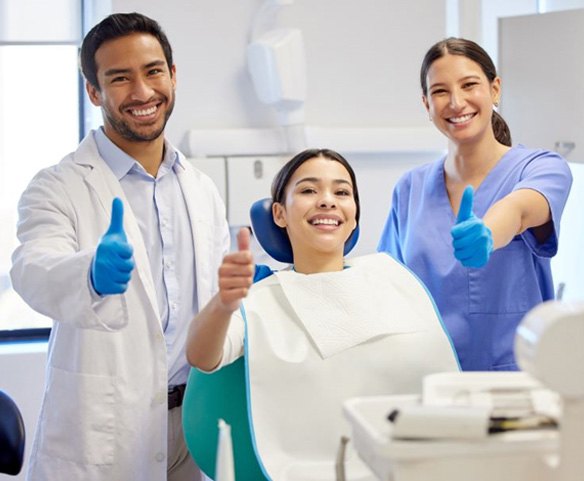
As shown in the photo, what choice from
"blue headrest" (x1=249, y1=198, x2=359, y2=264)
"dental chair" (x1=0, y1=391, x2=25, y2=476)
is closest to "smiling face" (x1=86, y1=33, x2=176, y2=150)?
"blue headrest" (x1=249, y1=198, x2=359, y2=264)

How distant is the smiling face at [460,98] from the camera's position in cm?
199

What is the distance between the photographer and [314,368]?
5.61ft

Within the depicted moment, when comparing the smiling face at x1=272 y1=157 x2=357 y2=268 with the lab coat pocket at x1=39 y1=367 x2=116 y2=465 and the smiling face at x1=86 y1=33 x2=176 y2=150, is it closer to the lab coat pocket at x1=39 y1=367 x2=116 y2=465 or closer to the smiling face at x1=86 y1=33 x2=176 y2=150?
the smiling face at x1=86 y1=33 x2=176 y2=150

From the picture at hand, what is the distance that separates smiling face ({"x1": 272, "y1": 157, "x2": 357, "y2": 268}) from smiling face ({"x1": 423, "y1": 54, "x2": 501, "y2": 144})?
271 millimetres

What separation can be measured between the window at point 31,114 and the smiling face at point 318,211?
4.97 ft

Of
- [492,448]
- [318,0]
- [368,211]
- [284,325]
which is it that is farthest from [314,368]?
[318,0]

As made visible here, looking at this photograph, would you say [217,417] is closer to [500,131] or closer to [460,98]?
[460,98]

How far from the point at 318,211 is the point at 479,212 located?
39cm

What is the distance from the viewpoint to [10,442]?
1876 millimetres

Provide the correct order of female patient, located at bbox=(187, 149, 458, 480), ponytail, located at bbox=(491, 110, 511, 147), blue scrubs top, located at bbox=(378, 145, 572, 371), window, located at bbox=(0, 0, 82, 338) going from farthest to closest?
window, located at bbox=(0, 0, 82, 338) → ponytail, located at bbox=(491, 110, 511, 147) → blue scrubs top, located at bbox=(378, 145, 572, 371) → female patient, located at bbox=(187, 149, 458, 480)

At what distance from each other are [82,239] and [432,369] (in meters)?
0.75

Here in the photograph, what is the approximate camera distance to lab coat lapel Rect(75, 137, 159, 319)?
6.13 ft

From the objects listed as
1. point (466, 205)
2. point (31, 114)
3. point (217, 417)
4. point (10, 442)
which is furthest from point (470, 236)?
point (31, 114)

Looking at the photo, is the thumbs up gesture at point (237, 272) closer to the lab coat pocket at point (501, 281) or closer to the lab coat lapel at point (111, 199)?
the lab coat lapel at point (111, 199)
